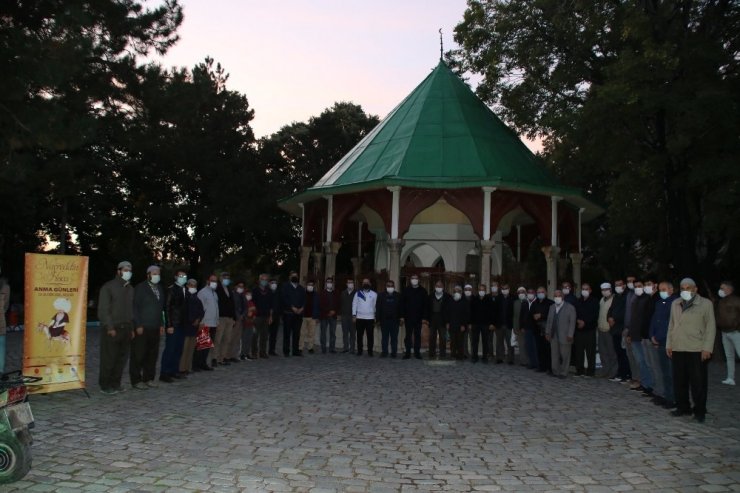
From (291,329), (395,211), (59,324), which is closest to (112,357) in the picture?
(59,324)

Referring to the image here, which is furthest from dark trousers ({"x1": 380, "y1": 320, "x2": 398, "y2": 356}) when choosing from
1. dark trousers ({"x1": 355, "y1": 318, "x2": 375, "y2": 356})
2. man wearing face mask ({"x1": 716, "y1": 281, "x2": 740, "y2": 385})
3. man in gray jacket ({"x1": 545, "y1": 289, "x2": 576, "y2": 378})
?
man wearing face mask ({"x1": 716, "y1": 281, "x2": 740, "y2": 385})

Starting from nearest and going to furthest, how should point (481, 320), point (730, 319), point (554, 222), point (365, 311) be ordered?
point (730, 319)
point (481, 320)
point (365, 311)
point (554, 222)

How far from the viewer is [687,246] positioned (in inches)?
749

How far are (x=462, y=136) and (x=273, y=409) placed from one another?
12.6 metres

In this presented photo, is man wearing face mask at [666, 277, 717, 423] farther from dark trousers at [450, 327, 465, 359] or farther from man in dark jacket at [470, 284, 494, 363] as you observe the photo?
dark trousers at [450, 327, 465, 359]

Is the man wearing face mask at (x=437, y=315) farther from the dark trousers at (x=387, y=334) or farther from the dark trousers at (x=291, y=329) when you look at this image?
the dark trousers at (x=291, y=329)

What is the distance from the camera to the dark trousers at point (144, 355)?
382 inches

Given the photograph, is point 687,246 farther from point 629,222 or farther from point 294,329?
point 294,329

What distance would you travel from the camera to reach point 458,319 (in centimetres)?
1389

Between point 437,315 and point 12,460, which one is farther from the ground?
point 437,315

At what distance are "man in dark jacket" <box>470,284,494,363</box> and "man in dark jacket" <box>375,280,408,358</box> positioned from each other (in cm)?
161

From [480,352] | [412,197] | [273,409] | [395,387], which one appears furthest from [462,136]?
[273,409]

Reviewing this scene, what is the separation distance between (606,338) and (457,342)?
3.34 m

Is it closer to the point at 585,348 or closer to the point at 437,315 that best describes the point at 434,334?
the point at 437,315
